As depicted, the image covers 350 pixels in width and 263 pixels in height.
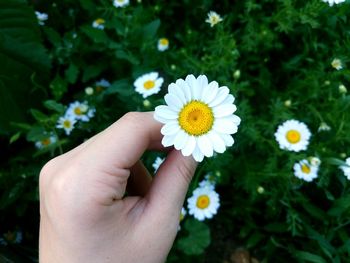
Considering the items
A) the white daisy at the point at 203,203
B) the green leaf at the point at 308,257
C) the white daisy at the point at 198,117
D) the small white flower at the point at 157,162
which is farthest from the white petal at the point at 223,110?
the green leaf at the point at 308,257

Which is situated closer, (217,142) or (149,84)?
(217,142)

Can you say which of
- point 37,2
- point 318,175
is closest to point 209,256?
point 318,175

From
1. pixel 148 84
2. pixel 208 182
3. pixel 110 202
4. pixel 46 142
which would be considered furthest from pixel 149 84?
pixel 110 202

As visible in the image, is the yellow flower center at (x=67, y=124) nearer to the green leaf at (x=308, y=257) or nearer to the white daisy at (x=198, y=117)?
the white daisy at (x=198, y=117)

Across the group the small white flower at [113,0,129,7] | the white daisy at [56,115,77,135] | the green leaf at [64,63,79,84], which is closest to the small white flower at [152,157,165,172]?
the white daisy at [56,115,77,135]

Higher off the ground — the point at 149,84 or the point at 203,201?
the point at 149,84

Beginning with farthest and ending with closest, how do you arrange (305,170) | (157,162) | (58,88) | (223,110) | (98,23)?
(98,23)
(58,88)
(305,170)
(157,162)
(223,110)

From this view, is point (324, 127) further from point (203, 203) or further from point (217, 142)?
point (217, 142)
